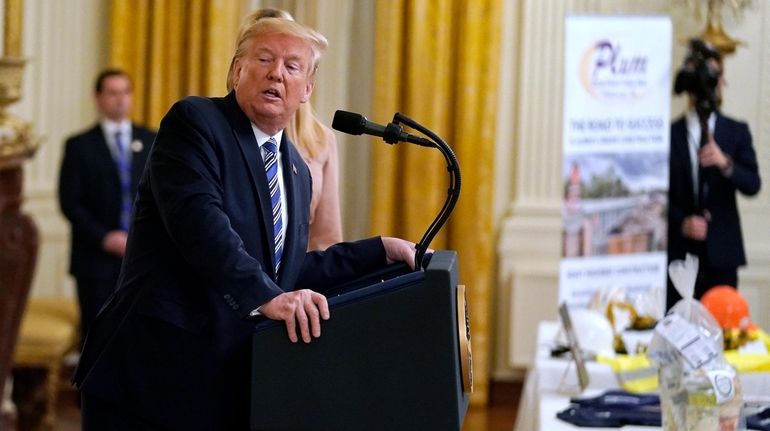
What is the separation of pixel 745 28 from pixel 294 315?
21.6ft

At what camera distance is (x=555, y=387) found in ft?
14.1

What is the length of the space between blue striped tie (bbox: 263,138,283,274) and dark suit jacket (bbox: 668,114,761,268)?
4311 mm

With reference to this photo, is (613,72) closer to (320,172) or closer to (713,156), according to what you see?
(713,156)

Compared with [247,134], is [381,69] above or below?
above

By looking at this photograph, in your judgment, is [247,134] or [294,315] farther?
[247,134]

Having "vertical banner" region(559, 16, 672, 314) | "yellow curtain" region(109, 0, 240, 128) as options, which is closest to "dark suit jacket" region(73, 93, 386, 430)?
"vertical banner" region(559, 16, 672, 314)

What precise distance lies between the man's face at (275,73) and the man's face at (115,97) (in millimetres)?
5063

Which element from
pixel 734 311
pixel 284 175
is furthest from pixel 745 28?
pixel 284 175

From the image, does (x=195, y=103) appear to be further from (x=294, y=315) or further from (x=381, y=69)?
(x=381, y=69)

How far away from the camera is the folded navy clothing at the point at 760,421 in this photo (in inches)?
135

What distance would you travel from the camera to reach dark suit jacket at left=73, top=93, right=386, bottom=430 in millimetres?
2057

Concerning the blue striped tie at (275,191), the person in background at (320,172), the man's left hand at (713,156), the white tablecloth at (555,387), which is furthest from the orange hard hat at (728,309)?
the blue striped tie at (275,191)

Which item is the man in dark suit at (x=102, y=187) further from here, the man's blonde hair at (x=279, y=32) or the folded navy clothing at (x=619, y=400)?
the man's blonde hair at (x=279, y=32)

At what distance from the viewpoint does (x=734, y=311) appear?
4.66 meters
